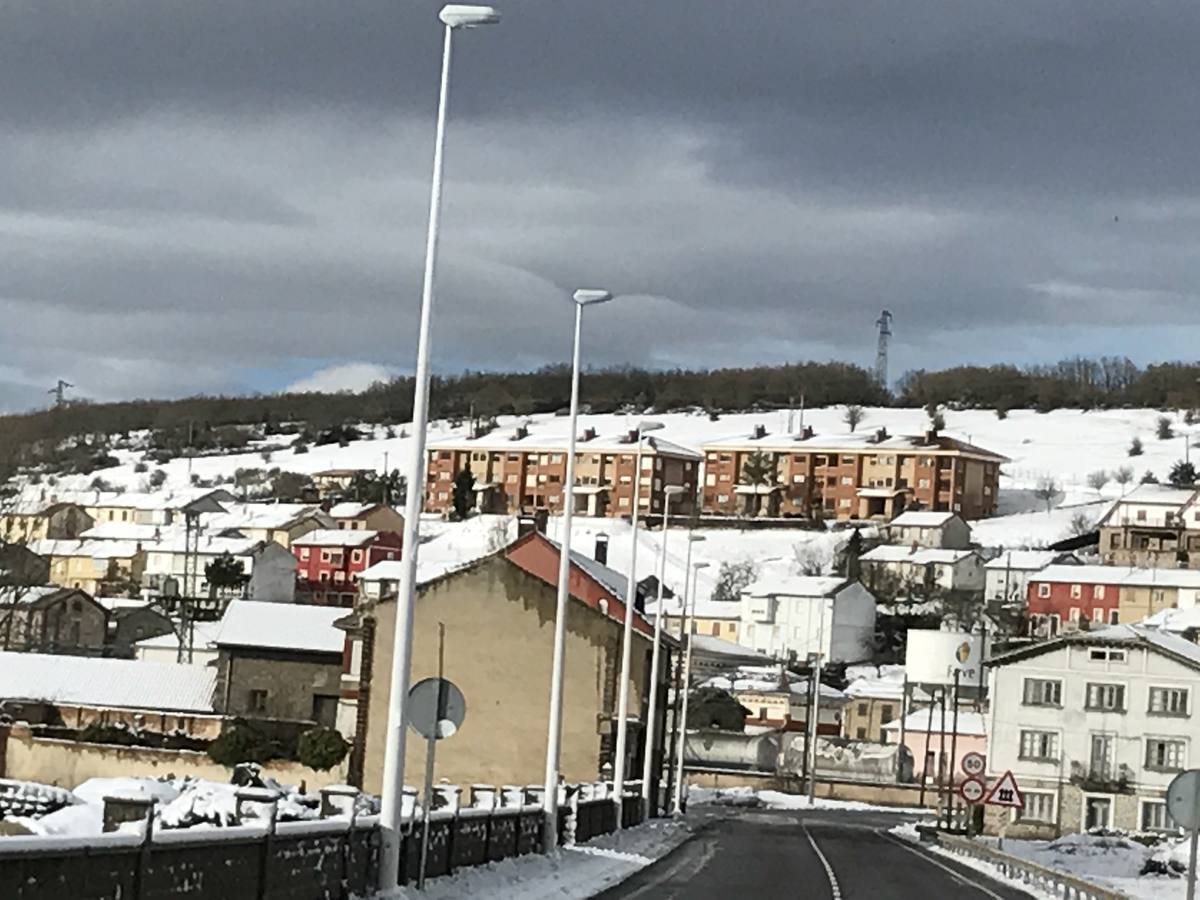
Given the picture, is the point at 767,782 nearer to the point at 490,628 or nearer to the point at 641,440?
the point at 490,628

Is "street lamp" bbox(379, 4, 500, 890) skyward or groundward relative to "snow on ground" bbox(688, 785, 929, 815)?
skyward

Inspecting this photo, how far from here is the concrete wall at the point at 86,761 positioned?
70.4 metres

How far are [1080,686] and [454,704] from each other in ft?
270

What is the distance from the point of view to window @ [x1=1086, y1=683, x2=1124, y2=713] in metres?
102

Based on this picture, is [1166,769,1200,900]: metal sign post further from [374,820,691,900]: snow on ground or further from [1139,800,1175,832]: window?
[1139,800,1175,832]: window

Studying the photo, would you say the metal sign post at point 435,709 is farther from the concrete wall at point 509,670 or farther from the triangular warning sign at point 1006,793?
the concrete wall at point 509,670

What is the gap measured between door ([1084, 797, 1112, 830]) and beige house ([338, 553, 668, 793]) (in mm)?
36406

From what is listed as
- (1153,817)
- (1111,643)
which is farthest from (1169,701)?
(1153,817)

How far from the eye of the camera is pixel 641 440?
178 feet

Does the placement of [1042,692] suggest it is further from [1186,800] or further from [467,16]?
[467,16]

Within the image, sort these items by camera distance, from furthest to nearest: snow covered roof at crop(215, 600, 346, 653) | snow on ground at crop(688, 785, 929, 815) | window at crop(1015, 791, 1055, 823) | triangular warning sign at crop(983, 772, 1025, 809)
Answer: window at crop(1015, 791, 1055, 823)
snow on ground at crop(688, 785, 929, 815)
snow covered roof at crop(215, 600, 346, 653)
triangular warning sign at crop(983, 772, 1025, 809)

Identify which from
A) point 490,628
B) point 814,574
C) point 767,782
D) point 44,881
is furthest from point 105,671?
point 814,574

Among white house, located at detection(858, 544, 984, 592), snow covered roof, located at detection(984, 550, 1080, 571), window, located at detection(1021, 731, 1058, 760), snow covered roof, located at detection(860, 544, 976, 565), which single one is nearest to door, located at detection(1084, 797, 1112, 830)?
window, located at detection(1021, 731, 1058, 760)

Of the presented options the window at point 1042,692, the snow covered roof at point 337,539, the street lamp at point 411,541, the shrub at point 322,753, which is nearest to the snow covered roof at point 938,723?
the window at point 1042,692
